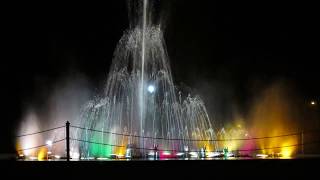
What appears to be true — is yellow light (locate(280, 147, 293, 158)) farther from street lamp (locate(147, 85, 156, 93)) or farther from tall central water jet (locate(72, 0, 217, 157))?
street lamp (locate(147, 85, 156, 93))

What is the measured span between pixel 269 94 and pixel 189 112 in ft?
20.5

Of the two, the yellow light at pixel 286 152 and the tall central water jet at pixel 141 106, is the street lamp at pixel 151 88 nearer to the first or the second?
the tall central water jet at pixel 141 106

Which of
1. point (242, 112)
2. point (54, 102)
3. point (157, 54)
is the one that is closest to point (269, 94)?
point (242, 112)

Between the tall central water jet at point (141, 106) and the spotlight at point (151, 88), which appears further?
the spotlight at point (151, 88)

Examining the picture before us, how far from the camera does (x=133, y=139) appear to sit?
17.1 m

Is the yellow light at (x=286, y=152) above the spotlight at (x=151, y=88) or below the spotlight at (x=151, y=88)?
below
